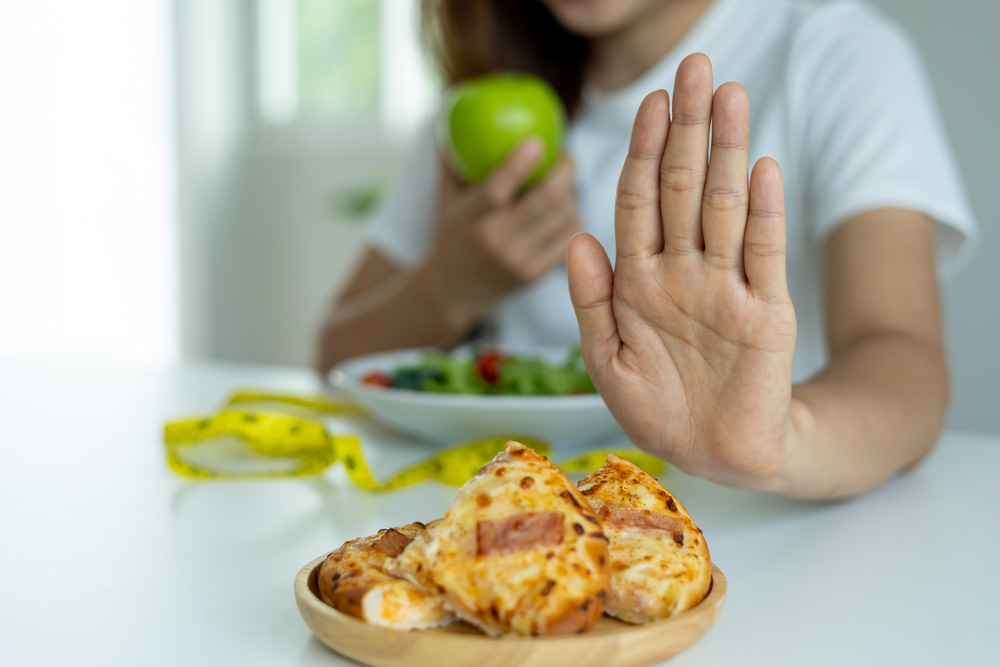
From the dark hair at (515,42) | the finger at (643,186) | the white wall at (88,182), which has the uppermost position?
the dark hair at (515,42)

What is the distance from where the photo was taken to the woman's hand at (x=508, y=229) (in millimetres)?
1416

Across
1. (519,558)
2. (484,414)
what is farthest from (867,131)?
(519,558)

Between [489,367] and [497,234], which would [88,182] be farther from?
[489,367]

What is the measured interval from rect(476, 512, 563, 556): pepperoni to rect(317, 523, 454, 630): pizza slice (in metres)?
0.04

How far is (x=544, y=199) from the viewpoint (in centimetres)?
143

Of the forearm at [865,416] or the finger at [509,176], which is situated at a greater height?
the finger at [509,176]

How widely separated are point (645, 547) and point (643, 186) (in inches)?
9.7

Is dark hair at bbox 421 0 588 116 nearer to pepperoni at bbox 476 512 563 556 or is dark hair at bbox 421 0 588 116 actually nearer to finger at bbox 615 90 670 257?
finger at bbox 615 90 670 257

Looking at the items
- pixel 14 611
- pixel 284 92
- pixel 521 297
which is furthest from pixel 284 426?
pixel 284 92

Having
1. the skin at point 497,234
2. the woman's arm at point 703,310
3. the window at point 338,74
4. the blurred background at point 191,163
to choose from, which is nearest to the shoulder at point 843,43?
the skin at point 497,234

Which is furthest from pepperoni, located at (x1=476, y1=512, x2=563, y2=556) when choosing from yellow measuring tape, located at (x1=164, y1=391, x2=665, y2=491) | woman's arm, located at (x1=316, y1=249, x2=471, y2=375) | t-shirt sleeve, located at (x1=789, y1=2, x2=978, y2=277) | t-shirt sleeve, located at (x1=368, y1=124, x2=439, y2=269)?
t-shirt sleeve, located at (x1=368, y1=124, x2=439, y2=269)

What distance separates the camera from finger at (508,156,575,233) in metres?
1.42

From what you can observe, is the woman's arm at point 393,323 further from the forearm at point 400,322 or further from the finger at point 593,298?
the finger at point 593,298

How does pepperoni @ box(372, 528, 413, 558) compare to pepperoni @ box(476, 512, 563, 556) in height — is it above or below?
below
